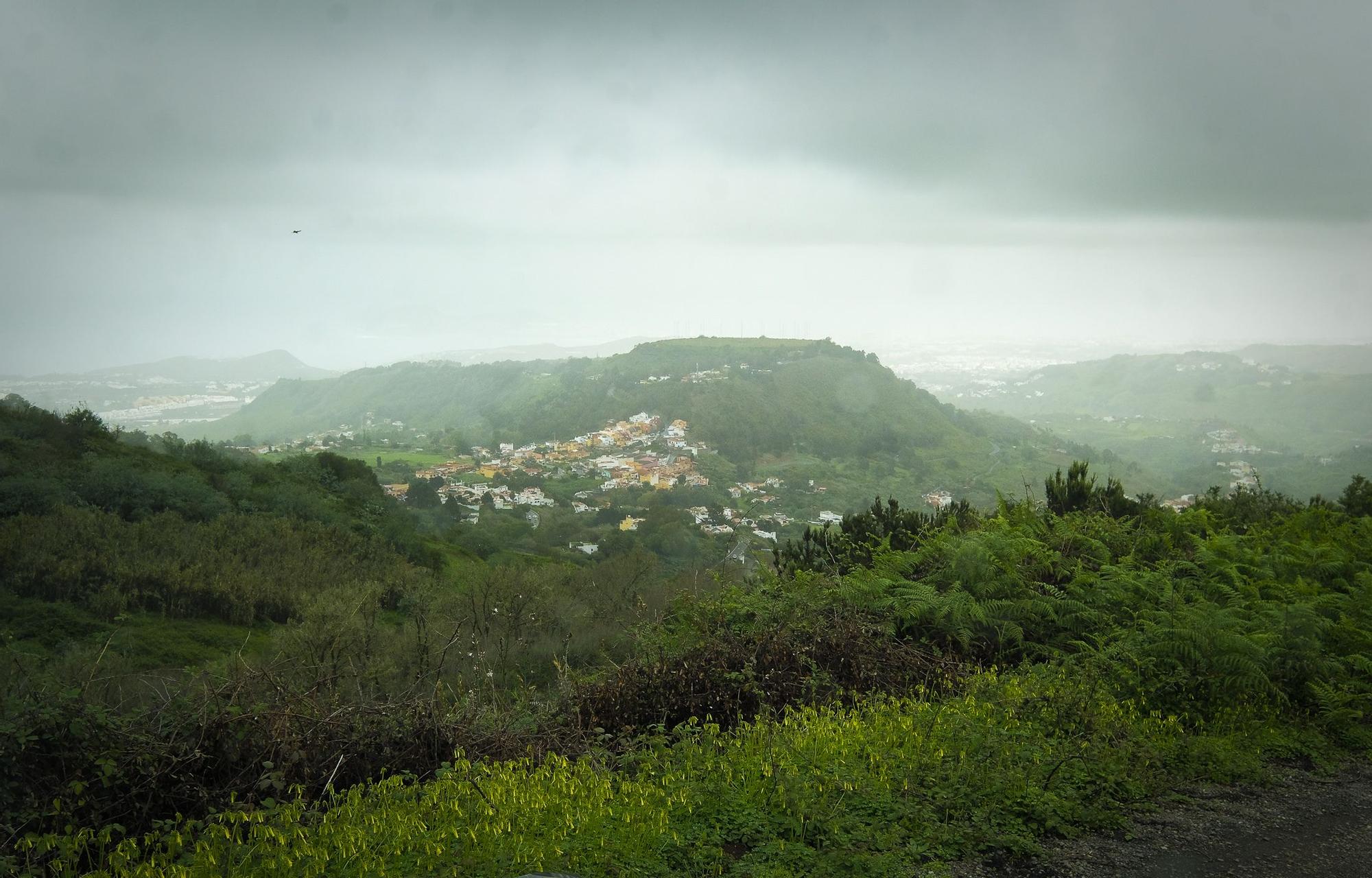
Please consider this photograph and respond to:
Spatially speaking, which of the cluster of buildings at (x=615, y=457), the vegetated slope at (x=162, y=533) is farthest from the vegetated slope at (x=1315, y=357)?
the vegetated slope at (x=162, y=533)

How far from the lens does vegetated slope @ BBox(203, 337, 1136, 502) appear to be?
82188 mm

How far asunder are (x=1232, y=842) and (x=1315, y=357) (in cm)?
8654

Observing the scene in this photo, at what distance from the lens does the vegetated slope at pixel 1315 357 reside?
56219 millimetres

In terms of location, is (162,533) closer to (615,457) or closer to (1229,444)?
(615,457)

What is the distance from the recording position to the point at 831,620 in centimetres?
745

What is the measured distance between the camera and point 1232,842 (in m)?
4.23

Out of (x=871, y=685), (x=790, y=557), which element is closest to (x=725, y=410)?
(x=790, y=557)

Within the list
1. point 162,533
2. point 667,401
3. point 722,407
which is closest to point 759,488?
point 722,407

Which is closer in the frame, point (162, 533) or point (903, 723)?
point (903, 723)

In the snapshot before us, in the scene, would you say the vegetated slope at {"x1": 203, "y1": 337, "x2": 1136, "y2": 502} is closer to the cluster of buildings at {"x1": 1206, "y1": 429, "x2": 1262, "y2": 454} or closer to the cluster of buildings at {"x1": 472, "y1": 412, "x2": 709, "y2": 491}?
the cluster of buildings at {"x1": 472, "y1": 412, "x2": 709, "y2": 491}

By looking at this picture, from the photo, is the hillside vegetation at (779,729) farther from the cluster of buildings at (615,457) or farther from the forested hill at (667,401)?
the forested hill at (667,401)

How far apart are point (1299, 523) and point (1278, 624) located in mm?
5048

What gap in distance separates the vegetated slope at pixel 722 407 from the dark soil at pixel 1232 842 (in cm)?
6324

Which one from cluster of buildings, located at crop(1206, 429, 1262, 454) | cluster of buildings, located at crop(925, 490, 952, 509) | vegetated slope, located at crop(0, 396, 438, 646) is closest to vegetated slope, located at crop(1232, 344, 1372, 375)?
cluster of buildings, located at crop(1206, 429, 1262, 454)
